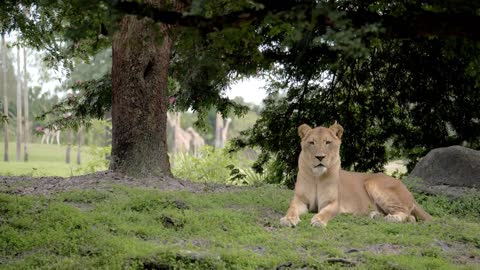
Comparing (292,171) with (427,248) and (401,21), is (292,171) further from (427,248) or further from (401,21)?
(401,21)

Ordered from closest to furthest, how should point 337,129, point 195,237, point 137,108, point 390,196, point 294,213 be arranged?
point 195,237 → point 294,213 → point 337,129 → point 390,196 → point 137,108

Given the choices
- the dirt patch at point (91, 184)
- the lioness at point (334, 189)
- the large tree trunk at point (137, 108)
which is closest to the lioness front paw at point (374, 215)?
the lioness at point (334, 189)

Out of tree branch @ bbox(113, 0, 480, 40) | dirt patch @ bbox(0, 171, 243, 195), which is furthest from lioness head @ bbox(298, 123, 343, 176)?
tree branch @ bbox(113, 0, 480, 40)

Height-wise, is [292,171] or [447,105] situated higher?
[447,105]

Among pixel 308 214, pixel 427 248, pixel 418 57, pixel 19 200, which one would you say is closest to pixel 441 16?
pixel 427 248

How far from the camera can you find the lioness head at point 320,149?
861cm

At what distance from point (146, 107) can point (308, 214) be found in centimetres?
355

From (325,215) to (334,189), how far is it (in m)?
0.54

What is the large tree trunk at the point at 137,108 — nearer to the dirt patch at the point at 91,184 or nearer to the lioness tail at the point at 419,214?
the dirt patch at the point at 91,184

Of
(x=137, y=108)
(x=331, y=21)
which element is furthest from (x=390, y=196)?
(x=331, y=21)

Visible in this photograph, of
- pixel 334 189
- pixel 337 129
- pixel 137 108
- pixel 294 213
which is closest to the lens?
pixel 294 213

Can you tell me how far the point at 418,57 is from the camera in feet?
45.4

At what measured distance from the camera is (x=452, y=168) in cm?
1248

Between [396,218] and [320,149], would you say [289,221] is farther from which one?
[396,218]
